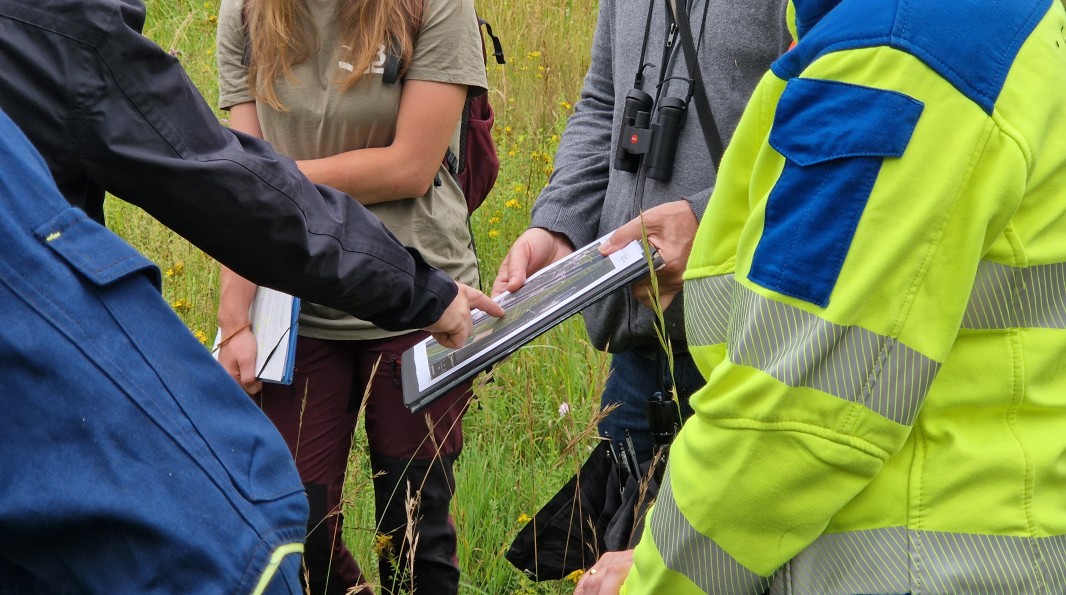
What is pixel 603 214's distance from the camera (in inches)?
87.9

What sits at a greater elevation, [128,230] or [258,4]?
[258,4]

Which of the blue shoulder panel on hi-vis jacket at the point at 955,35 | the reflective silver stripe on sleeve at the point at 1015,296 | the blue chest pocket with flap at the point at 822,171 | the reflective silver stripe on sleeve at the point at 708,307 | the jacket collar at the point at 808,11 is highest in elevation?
the blue shoulder panel on hi-vis jacket at the point at 955,35

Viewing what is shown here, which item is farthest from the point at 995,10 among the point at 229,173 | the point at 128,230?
the point at 128,230

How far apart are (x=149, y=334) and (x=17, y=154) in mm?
190

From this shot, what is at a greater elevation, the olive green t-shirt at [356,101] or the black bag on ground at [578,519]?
the olive green t-shirt at [356,101]

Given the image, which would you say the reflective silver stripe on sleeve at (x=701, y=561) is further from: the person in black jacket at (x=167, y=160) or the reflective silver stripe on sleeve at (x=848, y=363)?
the person in black jacket at (x=167, y=160)

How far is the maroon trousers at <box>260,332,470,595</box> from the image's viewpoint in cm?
257

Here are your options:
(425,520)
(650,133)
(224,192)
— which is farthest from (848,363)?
(425,520)

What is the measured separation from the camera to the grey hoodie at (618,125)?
77.4 inches

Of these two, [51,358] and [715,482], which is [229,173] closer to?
[51,358]

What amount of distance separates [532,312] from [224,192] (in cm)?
63

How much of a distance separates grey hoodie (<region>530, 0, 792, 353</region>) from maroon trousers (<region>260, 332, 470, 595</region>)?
555 mm

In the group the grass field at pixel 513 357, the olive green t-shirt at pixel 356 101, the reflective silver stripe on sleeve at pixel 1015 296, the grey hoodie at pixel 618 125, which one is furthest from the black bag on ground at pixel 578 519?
the reflective silver stripe on sleeve at pixel 1015 296

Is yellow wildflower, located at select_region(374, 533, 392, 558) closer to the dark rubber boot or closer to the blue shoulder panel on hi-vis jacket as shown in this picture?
the dark rubber boot
